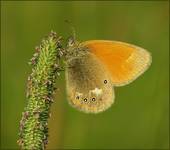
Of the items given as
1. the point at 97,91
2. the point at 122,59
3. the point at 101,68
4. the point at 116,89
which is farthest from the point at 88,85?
the point at 116,89

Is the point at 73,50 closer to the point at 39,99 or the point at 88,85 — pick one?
the point at 88,85

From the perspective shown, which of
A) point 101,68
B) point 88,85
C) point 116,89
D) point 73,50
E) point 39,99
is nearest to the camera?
point 39,99

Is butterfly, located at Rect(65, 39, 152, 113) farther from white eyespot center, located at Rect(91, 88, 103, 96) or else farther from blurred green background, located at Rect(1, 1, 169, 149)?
blurred green background, located at Rect(1, 1, 169, 149)

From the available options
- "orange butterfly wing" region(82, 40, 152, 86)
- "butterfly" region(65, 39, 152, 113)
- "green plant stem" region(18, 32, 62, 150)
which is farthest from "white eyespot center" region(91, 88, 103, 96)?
"green plant stem" region(18, 32, 62, 150)

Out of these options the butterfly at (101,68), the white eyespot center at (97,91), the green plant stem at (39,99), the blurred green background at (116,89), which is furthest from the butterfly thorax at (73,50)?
the blurred green background at (116,89)

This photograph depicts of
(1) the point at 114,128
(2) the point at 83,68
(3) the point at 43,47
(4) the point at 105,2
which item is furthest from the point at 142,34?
(3) the point at 43,47

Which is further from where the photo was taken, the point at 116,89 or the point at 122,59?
the point at 116,89
